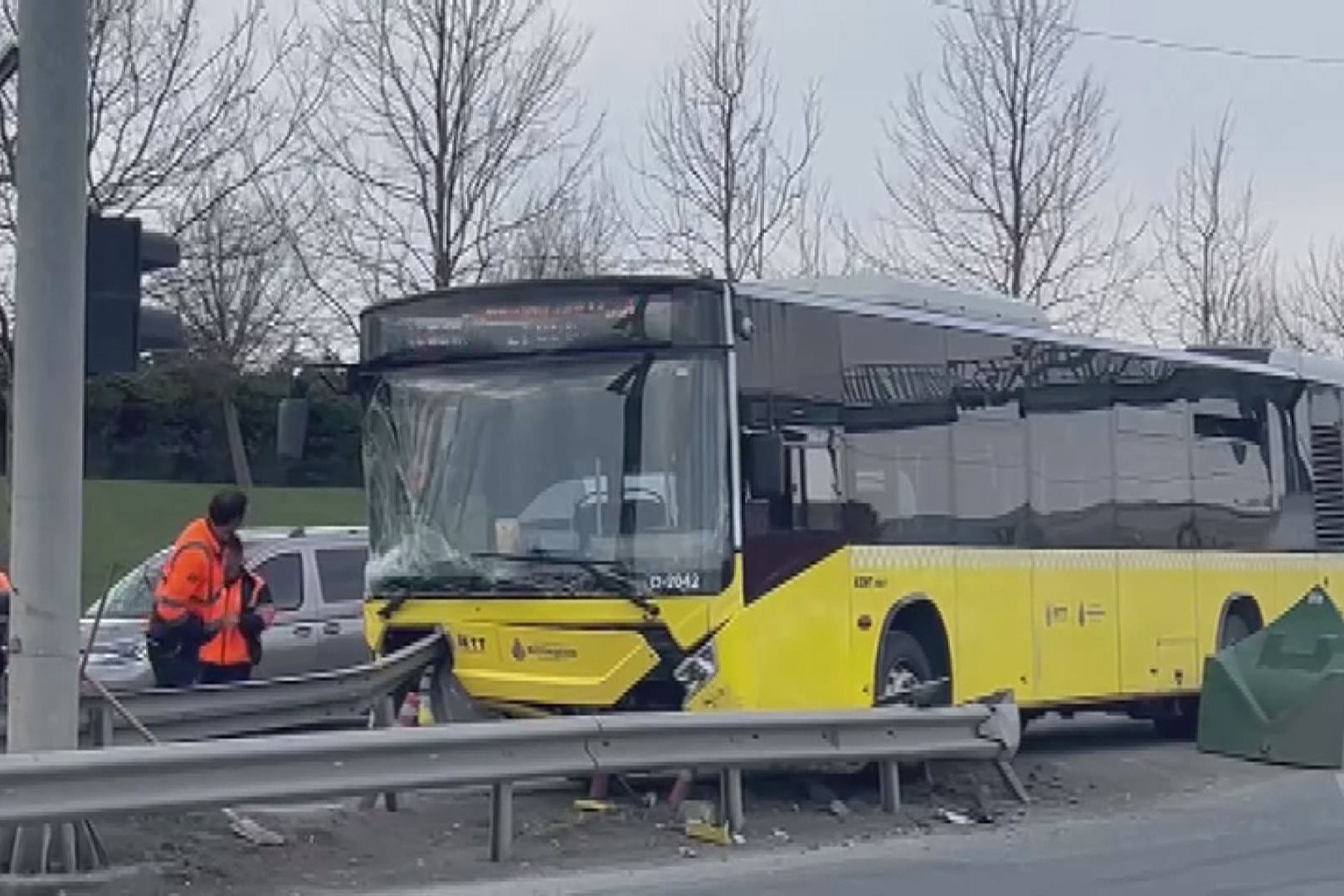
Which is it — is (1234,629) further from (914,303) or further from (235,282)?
(235,282)

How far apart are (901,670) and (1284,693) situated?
388cm

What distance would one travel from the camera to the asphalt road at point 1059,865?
11.1m

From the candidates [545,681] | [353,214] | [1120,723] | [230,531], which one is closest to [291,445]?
[230,531]

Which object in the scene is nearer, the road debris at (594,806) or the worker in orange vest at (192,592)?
the road debris at (594,806)

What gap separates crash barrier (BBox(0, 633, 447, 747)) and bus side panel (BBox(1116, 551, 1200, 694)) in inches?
259

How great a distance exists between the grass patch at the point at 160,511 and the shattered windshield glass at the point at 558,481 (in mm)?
22588

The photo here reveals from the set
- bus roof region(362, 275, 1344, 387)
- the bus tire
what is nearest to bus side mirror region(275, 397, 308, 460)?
bus roof region(362, 275, 1344, 387)

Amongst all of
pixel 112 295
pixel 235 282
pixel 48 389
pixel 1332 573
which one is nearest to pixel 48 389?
pixel 48 389

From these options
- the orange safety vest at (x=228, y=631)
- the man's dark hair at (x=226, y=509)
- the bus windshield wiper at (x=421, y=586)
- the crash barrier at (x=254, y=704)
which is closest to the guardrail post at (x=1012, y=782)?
the bus windshield wiper at (x=421, y=586)

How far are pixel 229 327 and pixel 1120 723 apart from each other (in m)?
18.7

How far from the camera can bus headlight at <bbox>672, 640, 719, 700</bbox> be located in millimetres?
12914

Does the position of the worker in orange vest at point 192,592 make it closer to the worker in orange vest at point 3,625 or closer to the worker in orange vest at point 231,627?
the worker in orange vest at point 231,627

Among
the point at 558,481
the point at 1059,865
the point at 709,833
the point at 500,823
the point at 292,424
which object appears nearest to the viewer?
the point at 500,823

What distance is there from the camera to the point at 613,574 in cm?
1302
